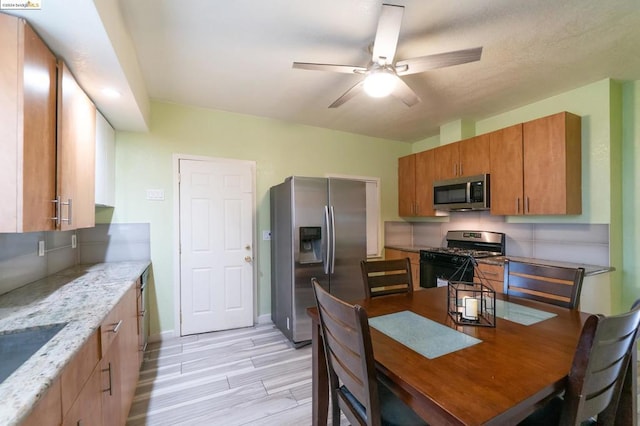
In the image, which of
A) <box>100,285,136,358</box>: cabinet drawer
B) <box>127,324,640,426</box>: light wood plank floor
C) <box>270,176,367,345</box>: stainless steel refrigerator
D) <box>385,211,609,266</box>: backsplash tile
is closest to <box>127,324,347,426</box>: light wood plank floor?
<box>127,324,640,426</box>: light wood plank floor

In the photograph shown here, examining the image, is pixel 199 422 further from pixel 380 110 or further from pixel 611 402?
pixel 380 110

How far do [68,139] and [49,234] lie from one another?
95 cm

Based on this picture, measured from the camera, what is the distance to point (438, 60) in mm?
1726

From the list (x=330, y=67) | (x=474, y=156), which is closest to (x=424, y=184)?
(x=474, y=156)

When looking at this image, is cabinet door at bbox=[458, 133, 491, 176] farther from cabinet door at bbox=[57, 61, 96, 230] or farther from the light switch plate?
cabinet door at bbox=[57, 61, 96, 230]

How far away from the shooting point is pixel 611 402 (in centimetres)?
107

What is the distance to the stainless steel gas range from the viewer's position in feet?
10.4

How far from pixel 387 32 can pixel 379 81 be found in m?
0.35

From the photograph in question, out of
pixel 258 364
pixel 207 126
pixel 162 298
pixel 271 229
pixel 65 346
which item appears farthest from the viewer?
pixel 271 229

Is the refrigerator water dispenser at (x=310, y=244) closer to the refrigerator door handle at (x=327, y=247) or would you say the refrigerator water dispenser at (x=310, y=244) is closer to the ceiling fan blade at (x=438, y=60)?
the refrigerator door handle at (x=327, y=247)

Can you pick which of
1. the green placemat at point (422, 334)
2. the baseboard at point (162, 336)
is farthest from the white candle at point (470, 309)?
the baseboard at point (162, 336)

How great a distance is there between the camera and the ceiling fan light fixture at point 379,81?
1843 millimetres

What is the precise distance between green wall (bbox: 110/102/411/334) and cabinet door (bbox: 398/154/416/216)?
74 cm

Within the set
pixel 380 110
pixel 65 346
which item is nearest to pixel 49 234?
pixel 65 346
